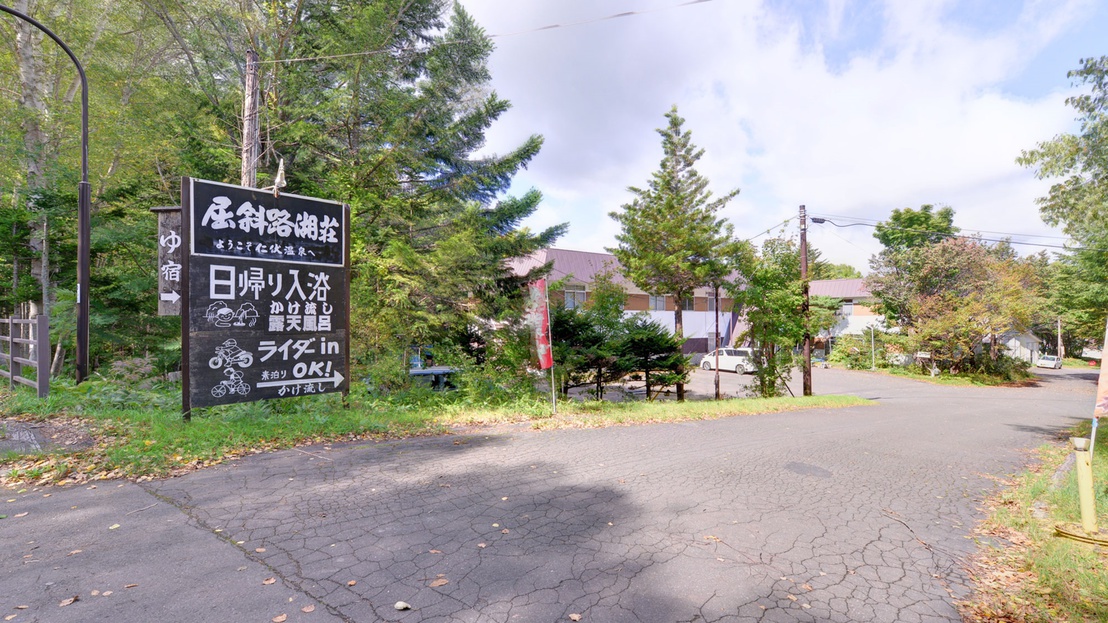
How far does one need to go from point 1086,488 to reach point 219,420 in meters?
9.83

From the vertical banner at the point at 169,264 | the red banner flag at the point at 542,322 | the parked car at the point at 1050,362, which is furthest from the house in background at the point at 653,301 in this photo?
the parked car at the point at 1050,362

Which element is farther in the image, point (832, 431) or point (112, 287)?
point (112, 287)

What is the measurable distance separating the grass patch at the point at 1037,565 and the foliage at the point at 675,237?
1533 cm

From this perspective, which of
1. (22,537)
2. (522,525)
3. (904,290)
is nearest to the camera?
(22,537)

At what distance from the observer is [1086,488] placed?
4012mm

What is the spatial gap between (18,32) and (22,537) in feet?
53.0

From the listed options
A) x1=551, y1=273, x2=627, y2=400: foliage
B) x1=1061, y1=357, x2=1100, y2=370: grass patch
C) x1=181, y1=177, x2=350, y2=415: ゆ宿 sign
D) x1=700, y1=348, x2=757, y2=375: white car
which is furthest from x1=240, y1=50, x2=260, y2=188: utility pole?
x1=1061, y1=357, x2=1100, y2=370: grass patch

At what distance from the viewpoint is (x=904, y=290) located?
30.7 metres

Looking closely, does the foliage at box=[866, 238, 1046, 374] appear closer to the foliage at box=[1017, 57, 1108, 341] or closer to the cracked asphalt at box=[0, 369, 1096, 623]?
the foliage at box=[1017, 57, 1108, 341]

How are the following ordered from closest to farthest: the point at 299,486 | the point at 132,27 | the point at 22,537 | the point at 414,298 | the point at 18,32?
1. the point at 22,537
2. the point at 299,486
3. the point at 414,298
4. the point at 18,32
5. the point at 132,27

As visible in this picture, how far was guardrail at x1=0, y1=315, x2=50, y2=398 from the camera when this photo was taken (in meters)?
8.55

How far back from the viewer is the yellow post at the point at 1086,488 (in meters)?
3.92

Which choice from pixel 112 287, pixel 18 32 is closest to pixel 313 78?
pixel 112 287

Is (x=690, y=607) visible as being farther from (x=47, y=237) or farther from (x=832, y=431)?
(x=47, y=237)
